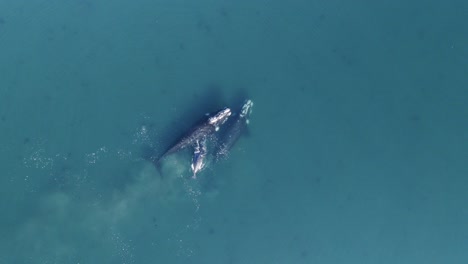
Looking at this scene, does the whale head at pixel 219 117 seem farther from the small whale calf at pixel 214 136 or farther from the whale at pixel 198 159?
the whale at pixel 198 159

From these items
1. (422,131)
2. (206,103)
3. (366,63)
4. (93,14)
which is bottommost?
(422,131)

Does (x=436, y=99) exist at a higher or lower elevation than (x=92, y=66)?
lower

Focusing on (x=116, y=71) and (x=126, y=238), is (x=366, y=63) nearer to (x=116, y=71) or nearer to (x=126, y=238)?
(x=116, y=71)

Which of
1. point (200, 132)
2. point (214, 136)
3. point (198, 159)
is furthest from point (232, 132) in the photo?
point (198, 159)

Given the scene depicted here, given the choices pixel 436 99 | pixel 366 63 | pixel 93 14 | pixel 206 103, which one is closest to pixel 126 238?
pixel 206 103

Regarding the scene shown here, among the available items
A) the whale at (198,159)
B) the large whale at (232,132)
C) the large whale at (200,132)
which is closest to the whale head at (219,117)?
the large whale at (200,132)

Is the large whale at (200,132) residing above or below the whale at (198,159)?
above

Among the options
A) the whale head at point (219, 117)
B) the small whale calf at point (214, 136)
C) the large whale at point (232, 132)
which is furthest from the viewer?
the large whale at point (232, 132)
